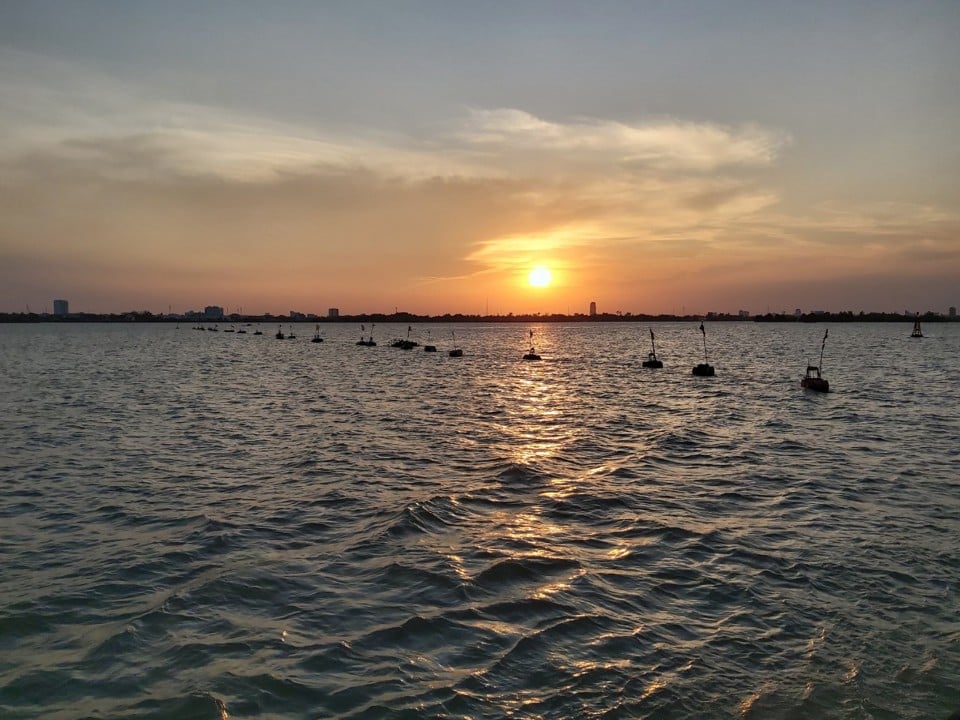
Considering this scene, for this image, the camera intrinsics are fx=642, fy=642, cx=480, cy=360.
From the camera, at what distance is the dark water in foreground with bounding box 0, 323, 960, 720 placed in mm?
9352

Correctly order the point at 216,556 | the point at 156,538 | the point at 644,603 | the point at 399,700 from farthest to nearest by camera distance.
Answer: the point at 156,538 < the point at 216,556 < the point at 644,603 < the point at 399,700

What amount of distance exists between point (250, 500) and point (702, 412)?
1248 inches

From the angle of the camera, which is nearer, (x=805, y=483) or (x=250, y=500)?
(x=250, y=500)

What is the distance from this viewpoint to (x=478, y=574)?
547 inches

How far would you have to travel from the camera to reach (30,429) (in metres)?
34.7

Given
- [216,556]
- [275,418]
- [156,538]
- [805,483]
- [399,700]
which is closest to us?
[399,700]

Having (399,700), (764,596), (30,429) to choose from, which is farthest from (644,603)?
(30,429)

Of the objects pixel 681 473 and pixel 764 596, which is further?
pixel 681 473

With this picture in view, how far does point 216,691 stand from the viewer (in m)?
9.23

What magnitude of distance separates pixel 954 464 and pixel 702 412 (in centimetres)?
1782

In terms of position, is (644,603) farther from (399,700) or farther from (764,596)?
(399,700)

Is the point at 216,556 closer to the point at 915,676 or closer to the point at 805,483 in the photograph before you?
the point at 915,676

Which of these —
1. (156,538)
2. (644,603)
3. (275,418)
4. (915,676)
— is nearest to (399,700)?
(644,603)

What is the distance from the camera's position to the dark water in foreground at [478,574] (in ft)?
30.7
